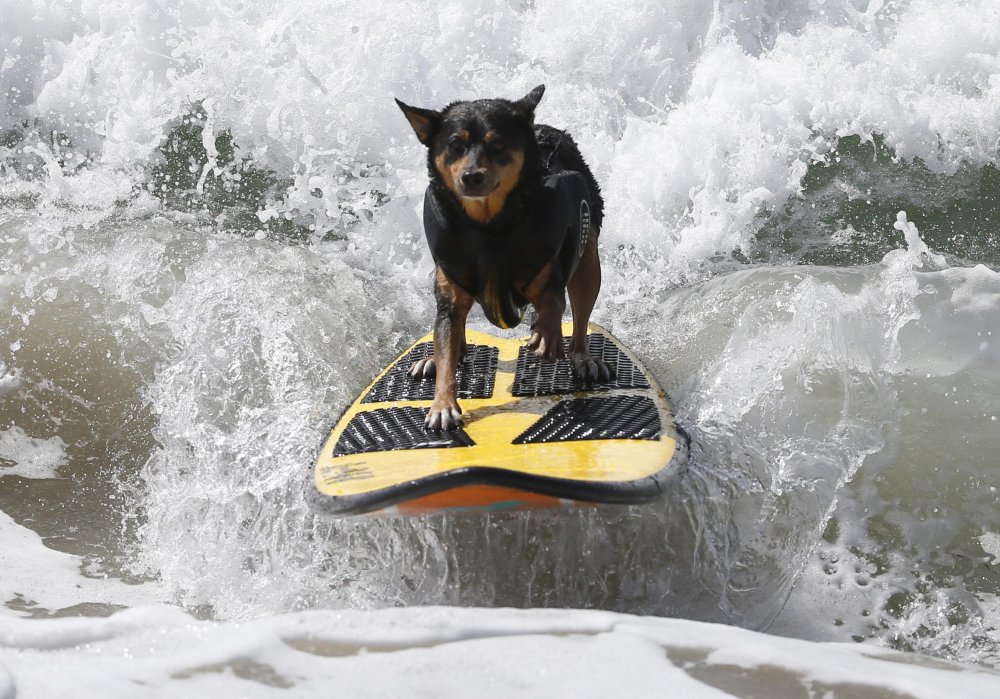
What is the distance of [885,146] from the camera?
742 centimetres

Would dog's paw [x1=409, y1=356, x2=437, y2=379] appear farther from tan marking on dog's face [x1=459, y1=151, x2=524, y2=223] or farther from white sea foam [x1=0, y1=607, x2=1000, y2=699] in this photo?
white sea foam [x1=0, y1=607, x2=1000, y2=699]

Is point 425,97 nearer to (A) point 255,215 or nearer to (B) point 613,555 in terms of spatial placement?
(A) point 255,215

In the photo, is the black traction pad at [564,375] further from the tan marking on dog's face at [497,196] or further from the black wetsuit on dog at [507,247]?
the tan marking on dog's face at [497,196]

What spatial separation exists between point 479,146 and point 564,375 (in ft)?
3.96

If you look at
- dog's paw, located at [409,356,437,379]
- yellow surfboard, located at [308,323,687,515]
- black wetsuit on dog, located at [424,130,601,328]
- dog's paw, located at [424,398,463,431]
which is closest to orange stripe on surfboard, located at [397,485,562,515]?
yellow surfboard, located at [308,323,687,515]

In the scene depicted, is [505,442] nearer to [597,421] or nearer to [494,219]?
[597,421]

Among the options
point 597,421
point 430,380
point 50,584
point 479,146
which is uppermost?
point 479,146

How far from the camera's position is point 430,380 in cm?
466

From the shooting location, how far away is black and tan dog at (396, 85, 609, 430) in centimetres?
380

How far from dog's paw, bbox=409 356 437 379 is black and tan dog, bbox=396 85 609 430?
333mm

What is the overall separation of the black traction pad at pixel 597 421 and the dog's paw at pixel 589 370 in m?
0.17

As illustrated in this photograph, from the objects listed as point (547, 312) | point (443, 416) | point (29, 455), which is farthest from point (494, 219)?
point (29, 455)

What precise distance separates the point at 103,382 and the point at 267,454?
1.30m

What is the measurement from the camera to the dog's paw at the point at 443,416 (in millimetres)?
4086
